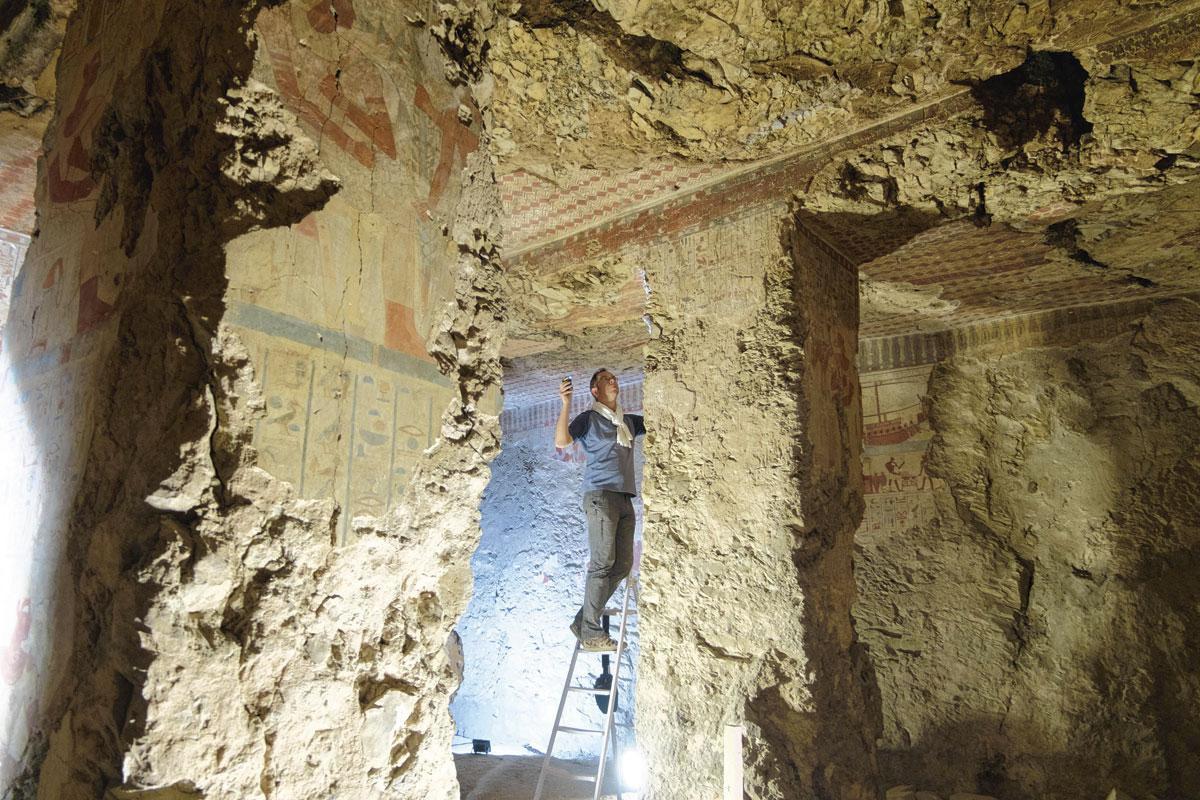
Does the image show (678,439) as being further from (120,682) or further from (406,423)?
(120,682)

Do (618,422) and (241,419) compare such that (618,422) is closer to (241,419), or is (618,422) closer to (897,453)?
(897,453)

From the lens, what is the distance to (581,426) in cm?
416

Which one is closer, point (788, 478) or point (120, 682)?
point (120, 682)

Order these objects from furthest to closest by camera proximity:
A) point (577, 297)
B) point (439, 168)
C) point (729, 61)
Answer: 1. point (577, 297)
2. point (729, 61)
3. point (439, 168)

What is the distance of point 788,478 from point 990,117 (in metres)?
1.46

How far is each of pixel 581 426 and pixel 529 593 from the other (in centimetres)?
308

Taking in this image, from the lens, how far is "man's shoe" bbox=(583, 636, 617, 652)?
3928 mm

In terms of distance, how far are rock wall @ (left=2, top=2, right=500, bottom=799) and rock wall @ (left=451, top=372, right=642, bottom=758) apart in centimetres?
444

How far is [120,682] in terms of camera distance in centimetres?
116

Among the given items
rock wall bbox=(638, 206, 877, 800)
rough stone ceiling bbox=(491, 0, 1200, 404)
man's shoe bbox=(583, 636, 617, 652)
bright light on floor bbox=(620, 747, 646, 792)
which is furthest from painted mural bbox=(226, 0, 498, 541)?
bright light on floor bbox=(620, 747, 646, 792)

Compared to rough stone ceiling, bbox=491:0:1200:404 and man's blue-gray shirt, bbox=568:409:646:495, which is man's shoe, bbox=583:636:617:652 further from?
rough stone ceiling, bbox=491:0:1200:404

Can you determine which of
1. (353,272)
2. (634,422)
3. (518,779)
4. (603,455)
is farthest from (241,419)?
(518,779)

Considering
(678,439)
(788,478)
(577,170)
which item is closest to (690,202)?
(577,170)

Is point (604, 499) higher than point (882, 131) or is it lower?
lower
